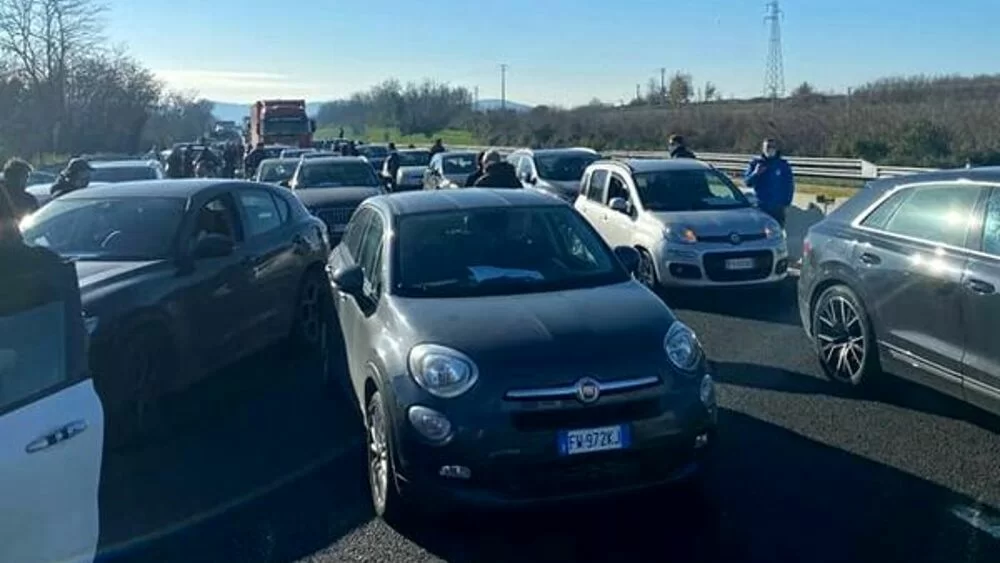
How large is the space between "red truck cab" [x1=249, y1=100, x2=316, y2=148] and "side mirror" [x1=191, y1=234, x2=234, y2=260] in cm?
3465

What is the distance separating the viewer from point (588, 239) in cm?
624

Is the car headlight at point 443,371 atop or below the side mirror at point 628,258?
below

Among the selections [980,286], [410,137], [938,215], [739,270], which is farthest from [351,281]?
[410,137]

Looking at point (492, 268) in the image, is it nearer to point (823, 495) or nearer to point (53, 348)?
point (823, 495)

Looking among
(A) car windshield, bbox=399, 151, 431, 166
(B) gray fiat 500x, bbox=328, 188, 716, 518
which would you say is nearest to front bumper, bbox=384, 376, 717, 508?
(B) gray fiat 500x, bbox=328, 188, 716, 518

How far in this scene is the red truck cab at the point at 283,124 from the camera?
40875 millimetres

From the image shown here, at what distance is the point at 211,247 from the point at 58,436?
4.22 metres

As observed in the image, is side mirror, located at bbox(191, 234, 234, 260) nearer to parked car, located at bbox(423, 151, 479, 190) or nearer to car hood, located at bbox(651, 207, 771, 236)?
car hood, located at bbox(651, 207, 771, 236)

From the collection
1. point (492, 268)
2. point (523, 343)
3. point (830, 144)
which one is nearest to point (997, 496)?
Answer: point (523, 343)

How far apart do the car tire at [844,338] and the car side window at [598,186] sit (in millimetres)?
5497

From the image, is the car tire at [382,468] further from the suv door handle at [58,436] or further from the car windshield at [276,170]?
the car windshield at [276,170]

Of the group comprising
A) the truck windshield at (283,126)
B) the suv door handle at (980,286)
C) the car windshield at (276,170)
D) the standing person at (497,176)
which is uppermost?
the truck windshield at (283,126)

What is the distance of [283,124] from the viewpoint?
4116 centimetres

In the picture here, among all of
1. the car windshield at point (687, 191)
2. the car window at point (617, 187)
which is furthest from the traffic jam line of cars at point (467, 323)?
the car window at point (617, 187)
